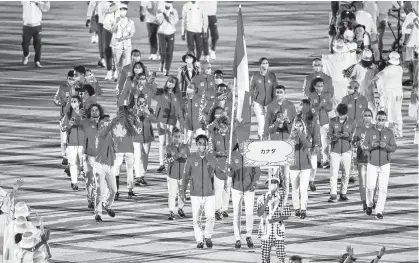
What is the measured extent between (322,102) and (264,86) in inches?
46.2

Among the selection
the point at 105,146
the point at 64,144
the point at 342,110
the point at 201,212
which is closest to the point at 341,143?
the point at 342,110

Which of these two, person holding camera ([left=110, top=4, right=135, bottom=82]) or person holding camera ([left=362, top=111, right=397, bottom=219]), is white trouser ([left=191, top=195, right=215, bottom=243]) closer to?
person holding camera ([left=362, top=111, right=397, bottom=219])

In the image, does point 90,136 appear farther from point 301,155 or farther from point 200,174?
point 301,155

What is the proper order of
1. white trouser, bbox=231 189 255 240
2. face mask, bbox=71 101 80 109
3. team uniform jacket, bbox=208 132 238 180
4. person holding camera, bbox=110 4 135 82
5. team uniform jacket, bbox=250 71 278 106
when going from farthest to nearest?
person holding camera, bbox=110 4 135 82, team uniform jacket, bbox=250 71 278 106, face mask, bbox=71 101 80 109, team uniform jacket, bbox=208 132 238 180, white trouser, bbox=231 189 255 240

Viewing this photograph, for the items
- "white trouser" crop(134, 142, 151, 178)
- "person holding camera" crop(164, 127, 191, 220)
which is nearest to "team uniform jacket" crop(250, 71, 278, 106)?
"white trouser" crop(134, 142, 151, 178)

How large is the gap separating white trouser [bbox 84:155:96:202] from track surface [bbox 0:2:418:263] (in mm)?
286

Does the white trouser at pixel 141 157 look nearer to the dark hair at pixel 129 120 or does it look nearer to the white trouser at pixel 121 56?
the dark hair at pixel 129 120

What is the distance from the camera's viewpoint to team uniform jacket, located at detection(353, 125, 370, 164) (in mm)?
25164

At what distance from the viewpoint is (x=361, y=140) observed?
82.6 feet

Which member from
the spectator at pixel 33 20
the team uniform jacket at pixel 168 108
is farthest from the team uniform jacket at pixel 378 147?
the spectator at pixel 33 20

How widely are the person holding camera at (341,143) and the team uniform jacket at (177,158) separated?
2.48 metres

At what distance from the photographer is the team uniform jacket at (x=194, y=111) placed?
26.9 meters

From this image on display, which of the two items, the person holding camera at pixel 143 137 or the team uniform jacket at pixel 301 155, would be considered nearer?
the team uniform jacket at pixel 301 155

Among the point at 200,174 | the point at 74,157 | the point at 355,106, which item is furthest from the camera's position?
the point at 355,106
